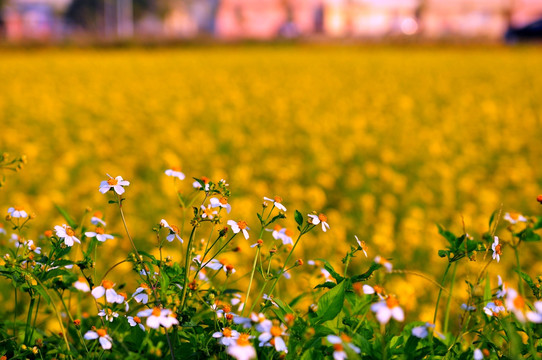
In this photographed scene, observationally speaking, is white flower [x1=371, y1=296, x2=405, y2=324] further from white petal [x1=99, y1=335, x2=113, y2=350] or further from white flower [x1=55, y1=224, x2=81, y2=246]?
white flower [x1=55, y1=224, x2=81, y2=246]

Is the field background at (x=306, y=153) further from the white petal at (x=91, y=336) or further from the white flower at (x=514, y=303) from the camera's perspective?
the white petal at (x=91, y=336)

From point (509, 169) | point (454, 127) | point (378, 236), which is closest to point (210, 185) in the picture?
point (378, 236)

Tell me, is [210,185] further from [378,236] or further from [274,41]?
[274,41]

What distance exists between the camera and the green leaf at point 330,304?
36.4 inches

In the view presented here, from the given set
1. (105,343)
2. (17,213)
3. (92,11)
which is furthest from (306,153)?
(92,11)

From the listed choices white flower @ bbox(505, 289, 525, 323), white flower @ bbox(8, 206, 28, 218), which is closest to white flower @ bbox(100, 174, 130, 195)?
white flower @ bbox(8, 206, 28, 218)

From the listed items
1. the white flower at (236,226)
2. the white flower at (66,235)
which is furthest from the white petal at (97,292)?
the white flower at (236,226)

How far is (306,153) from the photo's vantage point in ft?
17.8

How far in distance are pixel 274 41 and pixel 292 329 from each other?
2748 centimetres

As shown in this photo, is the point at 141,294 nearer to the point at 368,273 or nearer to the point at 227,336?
the point at 227,336

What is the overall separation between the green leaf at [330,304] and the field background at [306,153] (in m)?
0.38

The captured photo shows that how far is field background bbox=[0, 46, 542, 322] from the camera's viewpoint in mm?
3572

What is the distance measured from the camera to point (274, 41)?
27438 mm

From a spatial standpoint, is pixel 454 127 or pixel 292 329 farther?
pixel 454 127
